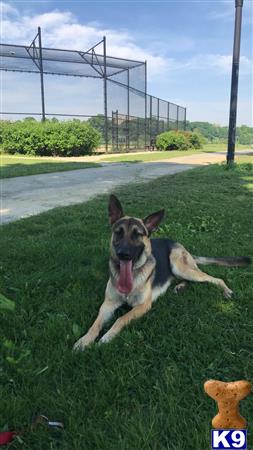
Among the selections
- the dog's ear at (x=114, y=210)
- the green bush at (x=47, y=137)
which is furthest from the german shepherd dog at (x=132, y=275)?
the green bush at (x=47, y=137)

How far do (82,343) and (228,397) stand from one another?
6.18 ft

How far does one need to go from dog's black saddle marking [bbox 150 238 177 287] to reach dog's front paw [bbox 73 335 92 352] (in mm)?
883

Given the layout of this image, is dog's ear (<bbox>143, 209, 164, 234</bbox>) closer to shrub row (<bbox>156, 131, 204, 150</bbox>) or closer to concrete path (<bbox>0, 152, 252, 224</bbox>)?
concrete path (<bbox>0, 152, 252, 224</bbox>)

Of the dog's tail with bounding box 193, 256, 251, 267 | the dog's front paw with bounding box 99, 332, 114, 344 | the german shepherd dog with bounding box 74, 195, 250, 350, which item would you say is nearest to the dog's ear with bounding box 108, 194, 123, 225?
the german shepherd dog with bounding box 74, 195, 250, 350

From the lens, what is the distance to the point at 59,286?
383 centimetres

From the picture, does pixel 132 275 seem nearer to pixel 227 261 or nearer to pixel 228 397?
pixel 227 261

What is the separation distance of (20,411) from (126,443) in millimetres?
630

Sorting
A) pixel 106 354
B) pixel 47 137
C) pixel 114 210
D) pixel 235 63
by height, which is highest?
pixel 235 63

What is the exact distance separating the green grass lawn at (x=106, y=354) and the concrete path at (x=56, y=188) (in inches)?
89.4

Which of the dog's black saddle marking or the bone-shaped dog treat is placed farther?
the dog's black saddle marking

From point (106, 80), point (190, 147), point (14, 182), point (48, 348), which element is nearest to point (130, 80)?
point (106, 80)

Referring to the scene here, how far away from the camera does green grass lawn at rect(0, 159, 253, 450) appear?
203 centimetres

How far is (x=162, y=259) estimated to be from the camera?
12.5 ft

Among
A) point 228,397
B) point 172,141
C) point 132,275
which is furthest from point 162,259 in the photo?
point 172,141
